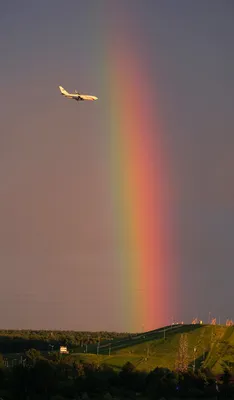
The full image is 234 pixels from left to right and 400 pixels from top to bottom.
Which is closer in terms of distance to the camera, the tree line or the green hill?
the tree line

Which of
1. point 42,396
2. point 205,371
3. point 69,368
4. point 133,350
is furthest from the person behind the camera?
point 133,350

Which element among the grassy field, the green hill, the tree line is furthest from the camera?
the green hill

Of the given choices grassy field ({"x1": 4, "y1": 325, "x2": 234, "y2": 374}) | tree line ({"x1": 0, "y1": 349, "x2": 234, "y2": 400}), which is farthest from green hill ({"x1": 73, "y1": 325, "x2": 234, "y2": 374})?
tree line ({"x1": 0, "y1": 349, "x2": 234, "y2": 400})

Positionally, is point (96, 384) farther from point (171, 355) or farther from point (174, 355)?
point (171, 355)

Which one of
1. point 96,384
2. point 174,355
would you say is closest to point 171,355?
point 174,355

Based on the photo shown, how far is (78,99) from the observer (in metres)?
155

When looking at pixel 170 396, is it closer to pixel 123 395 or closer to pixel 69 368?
pixel 123 395

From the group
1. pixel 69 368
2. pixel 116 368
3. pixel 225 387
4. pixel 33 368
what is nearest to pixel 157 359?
pixel 116 368

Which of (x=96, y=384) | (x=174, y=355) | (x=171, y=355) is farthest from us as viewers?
(x=171, y=355)

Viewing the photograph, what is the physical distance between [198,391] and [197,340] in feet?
279

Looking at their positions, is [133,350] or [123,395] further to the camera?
[133,350]

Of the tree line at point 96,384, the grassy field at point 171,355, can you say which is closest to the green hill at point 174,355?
the grassy field at point 171,355

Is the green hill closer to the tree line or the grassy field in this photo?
the grassy field

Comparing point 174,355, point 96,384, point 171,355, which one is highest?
point 174,355
